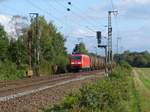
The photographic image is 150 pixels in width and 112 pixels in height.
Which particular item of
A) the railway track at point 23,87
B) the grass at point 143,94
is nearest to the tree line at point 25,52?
the grass at point 143,94

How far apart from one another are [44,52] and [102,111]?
94.0m

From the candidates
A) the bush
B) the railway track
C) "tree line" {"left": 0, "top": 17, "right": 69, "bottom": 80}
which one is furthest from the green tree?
the railway track

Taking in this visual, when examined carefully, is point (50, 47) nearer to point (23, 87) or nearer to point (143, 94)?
point (23, 87)

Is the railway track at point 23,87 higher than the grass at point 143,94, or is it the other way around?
the railway track at point 23,87

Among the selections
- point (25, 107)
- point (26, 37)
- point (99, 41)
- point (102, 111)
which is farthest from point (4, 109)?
point (26, 37)

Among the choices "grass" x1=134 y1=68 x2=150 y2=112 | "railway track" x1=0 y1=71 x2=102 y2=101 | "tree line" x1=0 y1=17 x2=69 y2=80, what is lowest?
"grass" x1=134 y1=68 x2=150 y2=112

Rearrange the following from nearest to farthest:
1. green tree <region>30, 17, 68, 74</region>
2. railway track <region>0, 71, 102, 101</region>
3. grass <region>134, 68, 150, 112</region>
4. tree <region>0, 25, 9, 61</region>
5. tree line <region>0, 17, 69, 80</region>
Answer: grass <region>134, 68, 150, 112</region>, railway track <region>0, 71, 102, 101</region>, tree line <region>0, 17, 69, 80</region>, tree <region>0, 25, 9, 61</region>, green tree <region>30, 17, 68, 74</region>

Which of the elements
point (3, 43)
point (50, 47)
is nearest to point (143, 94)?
point (3, 43)

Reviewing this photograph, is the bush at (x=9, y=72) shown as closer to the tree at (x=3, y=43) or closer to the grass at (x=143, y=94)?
the tree at (x=3, y=43)

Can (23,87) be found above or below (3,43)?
below

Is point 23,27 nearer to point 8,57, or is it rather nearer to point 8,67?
point 8,57

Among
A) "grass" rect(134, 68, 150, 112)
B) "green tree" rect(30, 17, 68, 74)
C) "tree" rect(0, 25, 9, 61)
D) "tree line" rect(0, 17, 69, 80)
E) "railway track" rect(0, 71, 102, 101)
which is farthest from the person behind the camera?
"green tree" rect(30, 17, 68, 74)

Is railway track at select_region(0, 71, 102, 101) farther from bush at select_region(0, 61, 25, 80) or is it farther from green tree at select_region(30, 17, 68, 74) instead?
green tree at select_region(30, 17, 68, 74)

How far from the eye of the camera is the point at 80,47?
573ft
